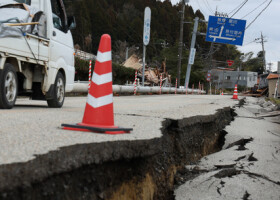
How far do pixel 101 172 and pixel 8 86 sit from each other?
313cm

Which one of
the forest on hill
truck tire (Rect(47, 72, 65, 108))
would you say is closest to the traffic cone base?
truck tire (Rect(47, 72, 65, 108))

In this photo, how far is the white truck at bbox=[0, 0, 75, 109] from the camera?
15.1 feet

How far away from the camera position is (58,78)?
5785 millimetres

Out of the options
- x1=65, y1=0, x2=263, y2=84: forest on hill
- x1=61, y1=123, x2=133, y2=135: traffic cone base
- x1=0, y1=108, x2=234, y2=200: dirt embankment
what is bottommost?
x1=0, y1=108, x2=234, y2=200: dirt embankment

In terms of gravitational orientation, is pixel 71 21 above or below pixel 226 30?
below

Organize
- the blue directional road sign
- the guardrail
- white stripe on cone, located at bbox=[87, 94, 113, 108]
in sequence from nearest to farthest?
white stripe on cone, located at bbox=[87, 94, 113, 108] < the guardrail < the blue directional road sign

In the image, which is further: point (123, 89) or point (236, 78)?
point (236, 78)

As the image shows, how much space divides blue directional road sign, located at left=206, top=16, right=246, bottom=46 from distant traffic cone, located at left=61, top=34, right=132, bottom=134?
22.9 meters

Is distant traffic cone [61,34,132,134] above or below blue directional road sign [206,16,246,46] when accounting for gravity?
below

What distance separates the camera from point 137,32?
2491 inches

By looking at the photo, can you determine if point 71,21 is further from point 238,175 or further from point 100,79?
point 238,175

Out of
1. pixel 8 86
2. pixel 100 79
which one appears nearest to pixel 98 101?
pixel 100 79

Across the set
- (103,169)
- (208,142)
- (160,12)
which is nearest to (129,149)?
(103,169)

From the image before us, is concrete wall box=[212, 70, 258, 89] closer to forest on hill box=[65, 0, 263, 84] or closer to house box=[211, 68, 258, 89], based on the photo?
house box=[211, 68, 258, 89]
